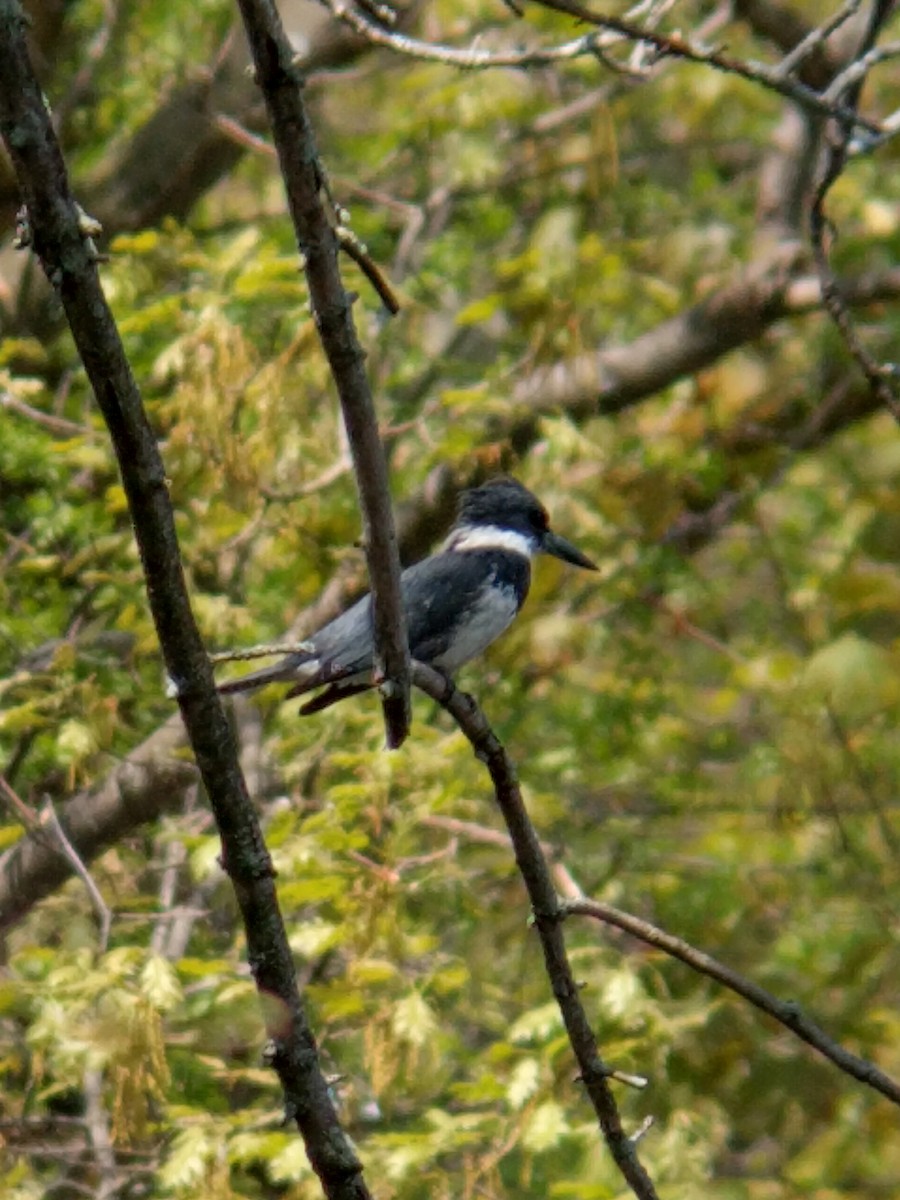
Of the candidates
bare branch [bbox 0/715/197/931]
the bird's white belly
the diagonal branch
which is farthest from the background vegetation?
the diagonal branch

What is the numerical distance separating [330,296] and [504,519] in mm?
2849

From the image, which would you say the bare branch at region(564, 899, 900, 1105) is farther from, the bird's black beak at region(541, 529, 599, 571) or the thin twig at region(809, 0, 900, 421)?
the bird's black beak at region(541, 529, 599, 571)

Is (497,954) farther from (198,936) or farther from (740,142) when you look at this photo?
(740,142)

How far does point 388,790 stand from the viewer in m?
4.17

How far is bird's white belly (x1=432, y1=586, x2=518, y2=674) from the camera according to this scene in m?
3.72

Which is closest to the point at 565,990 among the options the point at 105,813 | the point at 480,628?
the point at 480,628

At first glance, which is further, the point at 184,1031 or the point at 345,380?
the point at 184,1031

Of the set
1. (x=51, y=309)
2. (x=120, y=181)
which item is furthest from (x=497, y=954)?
(x=120, y=181)

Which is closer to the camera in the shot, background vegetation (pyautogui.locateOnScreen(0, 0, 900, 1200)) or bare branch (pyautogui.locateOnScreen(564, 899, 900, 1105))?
bare branch (pyautogui.locateOnScreen(564, 899, 900, 1105))

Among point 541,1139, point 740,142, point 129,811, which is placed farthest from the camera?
point 740,142

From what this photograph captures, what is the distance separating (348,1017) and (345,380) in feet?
9.97

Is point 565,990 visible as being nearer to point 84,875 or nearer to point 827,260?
point 827,260

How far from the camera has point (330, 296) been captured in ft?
4.56

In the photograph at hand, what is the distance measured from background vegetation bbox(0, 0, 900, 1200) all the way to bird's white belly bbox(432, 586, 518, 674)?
337 millimetres
